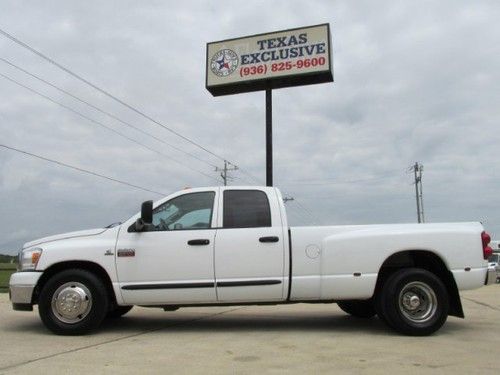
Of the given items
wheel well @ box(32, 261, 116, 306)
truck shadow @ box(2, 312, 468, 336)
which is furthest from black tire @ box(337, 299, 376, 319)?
wheel well @ box(32, 261, 116, 306)

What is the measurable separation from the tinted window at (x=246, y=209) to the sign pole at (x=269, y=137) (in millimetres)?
13358

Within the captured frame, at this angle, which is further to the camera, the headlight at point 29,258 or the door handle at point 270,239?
the headlight at point 29,258

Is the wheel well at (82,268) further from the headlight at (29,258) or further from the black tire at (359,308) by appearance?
the black tire at (359,308)

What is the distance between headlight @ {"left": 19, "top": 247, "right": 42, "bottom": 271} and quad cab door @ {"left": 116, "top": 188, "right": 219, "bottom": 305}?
1.04 meters

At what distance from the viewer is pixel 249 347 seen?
20.2 ft

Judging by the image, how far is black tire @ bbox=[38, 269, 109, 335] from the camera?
6.97 metres

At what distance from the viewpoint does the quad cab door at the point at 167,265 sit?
7.01m

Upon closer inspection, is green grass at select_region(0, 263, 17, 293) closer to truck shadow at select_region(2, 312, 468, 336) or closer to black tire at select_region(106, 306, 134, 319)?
black tire at select_region(106, 306, 134, 319)

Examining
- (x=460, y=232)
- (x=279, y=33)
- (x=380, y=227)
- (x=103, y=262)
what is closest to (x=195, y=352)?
(x=103, y=262)

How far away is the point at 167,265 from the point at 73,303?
4.09 feet

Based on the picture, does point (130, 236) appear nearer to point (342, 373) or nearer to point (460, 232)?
point (342, 373)

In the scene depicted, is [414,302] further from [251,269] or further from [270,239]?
[251,269]

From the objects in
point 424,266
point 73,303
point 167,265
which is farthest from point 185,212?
point 424,266

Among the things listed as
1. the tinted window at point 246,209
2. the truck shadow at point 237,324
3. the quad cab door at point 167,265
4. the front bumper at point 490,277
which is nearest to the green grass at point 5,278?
the truck shadow at point 237,324
